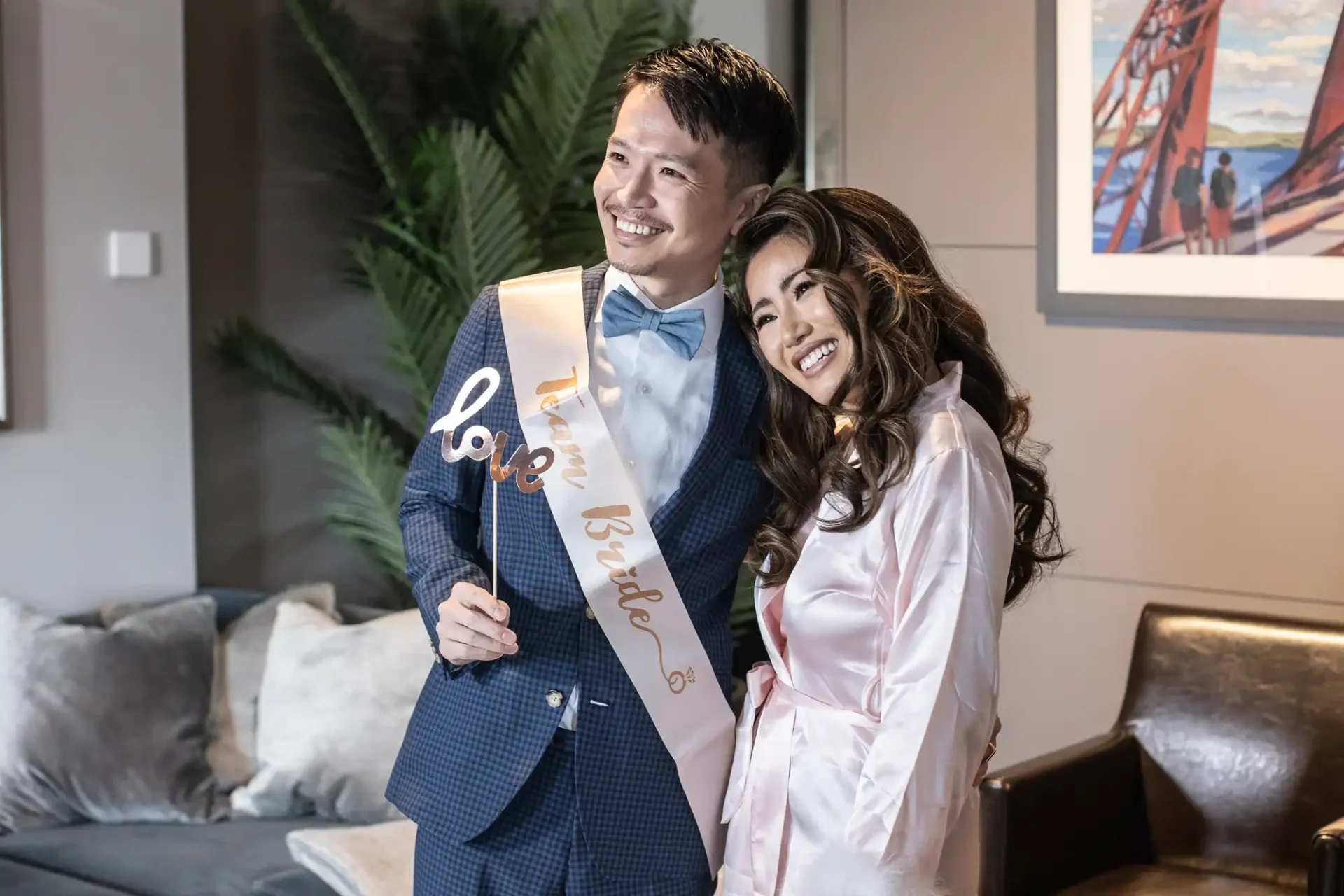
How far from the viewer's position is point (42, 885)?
9.04ft

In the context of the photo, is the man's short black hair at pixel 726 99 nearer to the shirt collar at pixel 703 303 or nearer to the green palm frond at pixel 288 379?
the shirt collar at pixel 703 303

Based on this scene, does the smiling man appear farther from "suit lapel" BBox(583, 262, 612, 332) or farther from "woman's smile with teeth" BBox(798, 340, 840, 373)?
"woman's smile with teeth" BBox(798, 340, 840, 373)

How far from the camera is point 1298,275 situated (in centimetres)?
295

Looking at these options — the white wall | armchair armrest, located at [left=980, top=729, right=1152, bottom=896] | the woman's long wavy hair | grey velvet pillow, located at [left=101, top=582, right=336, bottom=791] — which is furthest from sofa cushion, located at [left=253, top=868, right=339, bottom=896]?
the woman's long wavy hair

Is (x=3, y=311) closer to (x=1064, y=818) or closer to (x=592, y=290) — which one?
(x=592, y=290)

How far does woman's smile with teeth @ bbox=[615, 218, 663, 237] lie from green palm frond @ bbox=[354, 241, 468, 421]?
1779 millimetres

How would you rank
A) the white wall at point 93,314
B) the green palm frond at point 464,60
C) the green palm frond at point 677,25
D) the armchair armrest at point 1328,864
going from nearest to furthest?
the armchair armrest at point 1328,864 → the white wall at point 93,314 → the green palm frond at point 677,25 → the green palm frond at point 464,60

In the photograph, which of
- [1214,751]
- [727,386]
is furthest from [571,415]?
[1214,751]

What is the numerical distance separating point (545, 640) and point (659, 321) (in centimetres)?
37

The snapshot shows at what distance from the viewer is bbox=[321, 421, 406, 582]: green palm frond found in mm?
3412

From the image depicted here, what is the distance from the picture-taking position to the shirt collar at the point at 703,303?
1717 mm

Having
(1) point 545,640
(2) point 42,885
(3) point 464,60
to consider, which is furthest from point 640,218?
(3) point 464,60

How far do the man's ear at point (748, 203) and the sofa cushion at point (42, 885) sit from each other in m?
1.62

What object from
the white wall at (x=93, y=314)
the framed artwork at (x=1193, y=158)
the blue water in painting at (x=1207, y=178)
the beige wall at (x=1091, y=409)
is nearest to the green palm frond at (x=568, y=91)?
the beige wall at (x=1091, y=409)
